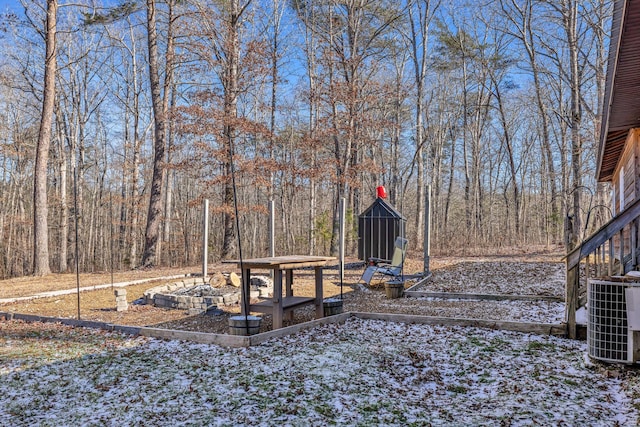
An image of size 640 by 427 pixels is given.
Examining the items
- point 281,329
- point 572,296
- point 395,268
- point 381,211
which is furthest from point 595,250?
point 381,211

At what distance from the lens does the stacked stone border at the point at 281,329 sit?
5078 mm

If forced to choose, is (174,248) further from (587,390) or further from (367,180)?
(587,390)

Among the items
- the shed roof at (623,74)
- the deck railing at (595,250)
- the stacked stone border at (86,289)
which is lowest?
the stacked stone border at (86,289)

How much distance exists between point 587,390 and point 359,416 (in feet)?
6.27

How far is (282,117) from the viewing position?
A: 24266 millimetres

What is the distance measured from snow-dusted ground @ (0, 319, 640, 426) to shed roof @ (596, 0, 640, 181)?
9.66ft

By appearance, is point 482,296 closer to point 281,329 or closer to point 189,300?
point 281,329

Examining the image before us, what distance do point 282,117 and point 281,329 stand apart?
20.1 metres

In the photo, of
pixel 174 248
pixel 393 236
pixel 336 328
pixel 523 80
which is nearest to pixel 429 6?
pixel 523 80

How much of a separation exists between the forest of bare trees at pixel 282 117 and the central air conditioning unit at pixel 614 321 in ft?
27.1

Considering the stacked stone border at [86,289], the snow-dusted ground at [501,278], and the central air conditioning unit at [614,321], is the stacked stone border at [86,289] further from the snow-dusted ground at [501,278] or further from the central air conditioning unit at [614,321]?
the central air conditioning unit at [614,321]

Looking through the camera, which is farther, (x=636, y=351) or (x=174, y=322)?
(x=174, y=322)

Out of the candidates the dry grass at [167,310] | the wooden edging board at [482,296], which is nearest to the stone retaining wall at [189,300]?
the dry grass at [167,310]

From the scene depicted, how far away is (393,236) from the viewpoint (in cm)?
1143
